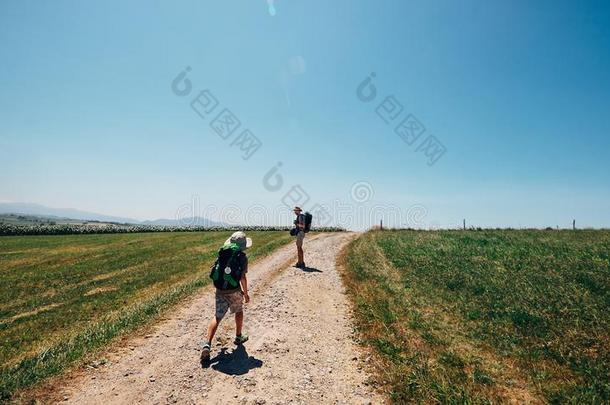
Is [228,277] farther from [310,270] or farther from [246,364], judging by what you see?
[310,270]

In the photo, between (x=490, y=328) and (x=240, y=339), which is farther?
(x=490, y=328)

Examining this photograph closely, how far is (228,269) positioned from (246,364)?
229 cm

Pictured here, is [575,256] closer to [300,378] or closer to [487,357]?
[487,357]

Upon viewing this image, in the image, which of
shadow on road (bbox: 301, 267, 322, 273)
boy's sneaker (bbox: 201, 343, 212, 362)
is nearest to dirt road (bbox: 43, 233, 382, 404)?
boy's sneaker (bbox: 201, 343, 212, 362)

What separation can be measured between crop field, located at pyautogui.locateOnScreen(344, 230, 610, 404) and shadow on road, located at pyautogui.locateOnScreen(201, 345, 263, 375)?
2.94 metres

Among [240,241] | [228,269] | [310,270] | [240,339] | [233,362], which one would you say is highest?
[240,241]

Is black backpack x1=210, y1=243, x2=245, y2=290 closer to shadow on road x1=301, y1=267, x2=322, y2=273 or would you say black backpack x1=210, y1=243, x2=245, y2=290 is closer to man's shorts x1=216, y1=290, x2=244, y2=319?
man's shorts x1=216, y1=290, x2=244, y2=319

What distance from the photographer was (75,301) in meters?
14.8

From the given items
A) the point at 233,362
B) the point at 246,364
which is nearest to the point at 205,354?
the point at 233,362

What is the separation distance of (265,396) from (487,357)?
5667 mm

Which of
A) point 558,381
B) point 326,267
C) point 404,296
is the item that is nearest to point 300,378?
point 558,381

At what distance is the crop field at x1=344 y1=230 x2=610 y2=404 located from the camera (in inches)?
260

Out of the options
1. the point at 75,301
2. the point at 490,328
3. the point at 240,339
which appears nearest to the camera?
the point at 240,339

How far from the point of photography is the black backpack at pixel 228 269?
8.12m
